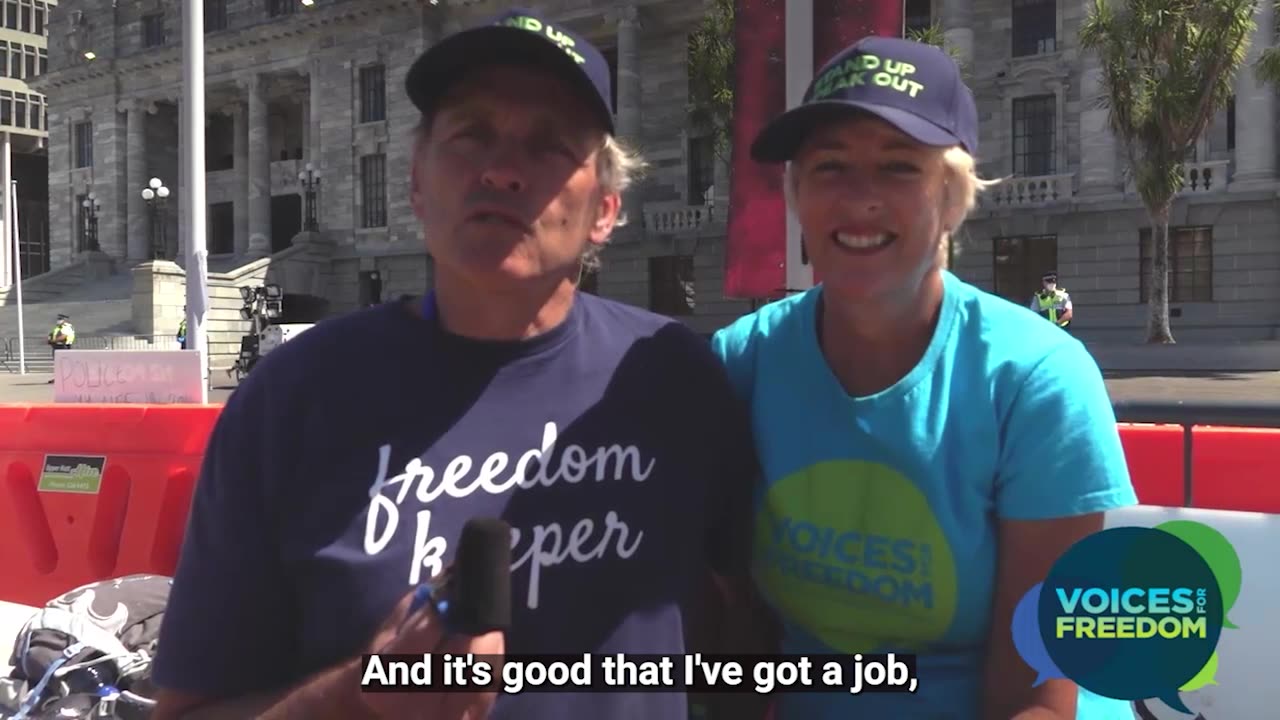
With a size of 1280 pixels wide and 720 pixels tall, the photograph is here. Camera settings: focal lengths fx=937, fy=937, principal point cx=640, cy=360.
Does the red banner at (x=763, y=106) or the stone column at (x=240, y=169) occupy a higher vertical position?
the stone column at (x=240, y=169)

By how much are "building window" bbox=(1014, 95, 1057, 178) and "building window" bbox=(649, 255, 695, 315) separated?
460 inches

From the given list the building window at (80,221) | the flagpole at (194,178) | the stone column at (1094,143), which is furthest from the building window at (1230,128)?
the building window at (80,221)

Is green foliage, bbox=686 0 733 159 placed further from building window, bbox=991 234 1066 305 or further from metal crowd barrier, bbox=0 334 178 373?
metal crowd barrier, bbox=0 334 178 373

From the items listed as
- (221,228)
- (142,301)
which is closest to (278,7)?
(221,228)

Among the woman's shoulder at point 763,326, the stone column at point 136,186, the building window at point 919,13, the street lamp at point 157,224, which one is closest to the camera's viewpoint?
the woman's shoulder at point 763,326

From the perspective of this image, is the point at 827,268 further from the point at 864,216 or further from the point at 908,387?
the point at 908,387

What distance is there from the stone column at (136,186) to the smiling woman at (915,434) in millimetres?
53265

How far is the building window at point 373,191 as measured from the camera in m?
41.1

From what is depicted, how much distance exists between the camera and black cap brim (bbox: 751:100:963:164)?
1952 millimetres

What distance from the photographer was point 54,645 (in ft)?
13.1

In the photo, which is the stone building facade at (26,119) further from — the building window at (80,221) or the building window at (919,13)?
the building window at (919,13)

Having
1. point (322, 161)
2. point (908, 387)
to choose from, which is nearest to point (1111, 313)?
point (908, 387)

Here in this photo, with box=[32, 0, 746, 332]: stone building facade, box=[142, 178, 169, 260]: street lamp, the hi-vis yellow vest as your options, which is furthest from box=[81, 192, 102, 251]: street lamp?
the hi-vis yellow vest

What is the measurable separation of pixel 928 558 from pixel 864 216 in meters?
0.76
